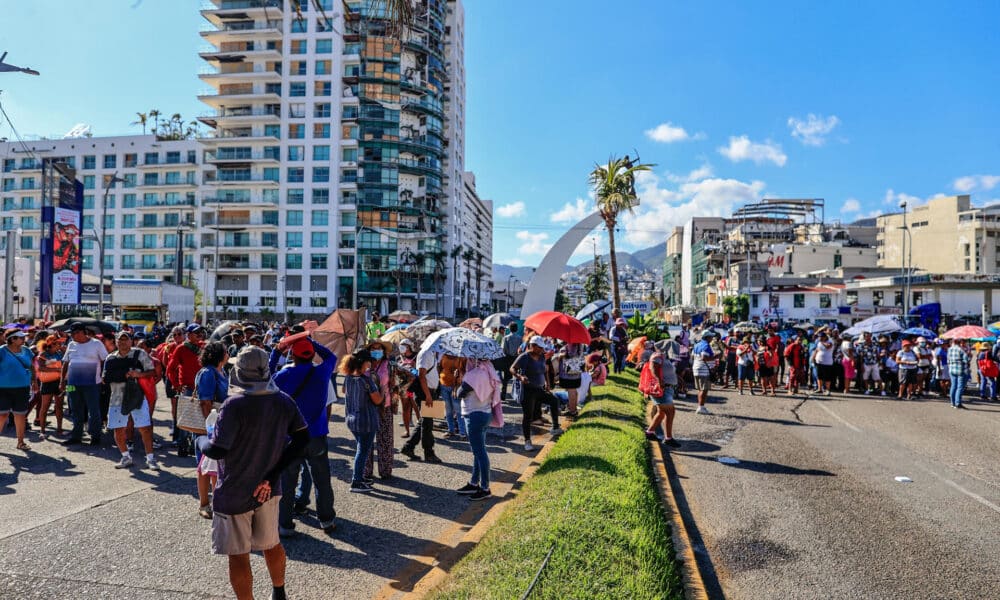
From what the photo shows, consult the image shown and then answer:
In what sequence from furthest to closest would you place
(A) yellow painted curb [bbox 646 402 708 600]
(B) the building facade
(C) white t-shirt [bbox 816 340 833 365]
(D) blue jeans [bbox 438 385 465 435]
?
(B) the building facade, (C) white t-shirt [bbox 816 340 833 365], (D) blue jeans [bbox 438 385 465 435], (A) yellow painted curb [bbox 646 402 708 600]

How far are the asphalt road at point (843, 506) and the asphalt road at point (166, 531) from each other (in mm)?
2673

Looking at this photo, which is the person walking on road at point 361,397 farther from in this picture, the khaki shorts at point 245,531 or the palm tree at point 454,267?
the palm tree at point 454,267

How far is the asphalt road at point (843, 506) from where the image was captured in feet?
16.8

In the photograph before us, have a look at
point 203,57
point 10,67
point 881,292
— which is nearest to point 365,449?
point 10,67

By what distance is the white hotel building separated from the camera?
2606 inches

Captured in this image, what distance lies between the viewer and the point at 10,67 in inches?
443

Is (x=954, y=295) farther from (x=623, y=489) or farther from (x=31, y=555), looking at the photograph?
(x=31, y=555)

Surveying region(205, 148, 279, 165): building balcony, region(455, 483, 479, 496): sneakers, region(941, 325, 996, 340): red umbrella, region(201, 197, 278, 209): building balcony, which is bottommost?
region(455, 483, 479, 496): sneakers

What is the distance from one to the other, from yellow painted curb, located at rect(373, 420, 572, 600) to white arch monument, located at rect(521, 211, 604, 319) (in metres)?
26.4

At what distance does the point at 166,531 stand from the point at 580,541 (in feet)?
12.6

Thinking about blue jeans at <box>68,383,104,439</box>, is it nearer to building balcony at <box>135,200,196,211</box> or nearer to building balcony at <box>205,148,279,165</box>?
building balcony at <box>205,148,279,165</box>

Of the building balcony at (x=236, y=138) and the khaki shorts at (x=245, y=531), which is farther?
the building balcony at (x=236, y=138)

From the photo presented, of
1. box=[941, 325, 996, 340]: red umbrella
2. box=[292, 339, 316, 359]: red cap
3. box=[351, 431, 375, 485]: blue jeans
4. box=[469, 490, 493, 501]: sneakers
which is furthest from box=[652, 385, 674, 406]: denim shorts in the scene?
box=[941, 325, 996, 340]: red umbrella

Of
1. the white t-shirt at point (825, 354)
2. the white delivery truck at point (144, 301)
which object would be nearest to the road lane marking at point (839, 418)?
the white t-shirt at point (825, 354)
